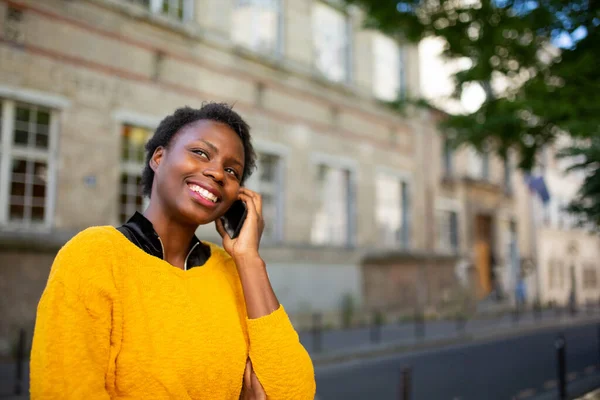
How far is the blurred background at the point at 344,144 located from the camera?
8.70 meters

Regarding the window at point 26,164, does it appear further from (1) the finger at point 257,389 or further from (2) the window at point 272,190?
(1) the finger at point 257,389

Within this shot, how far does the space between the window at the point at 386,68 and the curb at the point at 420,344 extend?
906 cm

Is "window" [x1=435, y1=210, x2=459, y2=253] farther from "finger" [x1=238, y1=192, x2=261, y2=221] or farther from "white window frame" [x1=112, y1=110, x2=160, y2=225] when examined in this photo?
"finger" [x1=238, y1=192, x2=261, y2=221]

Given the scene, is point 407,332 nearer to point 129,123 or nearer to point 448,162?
point 129,123

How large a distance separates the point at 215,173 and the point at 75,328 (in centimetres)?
66

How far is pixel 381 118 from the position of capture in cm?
1820

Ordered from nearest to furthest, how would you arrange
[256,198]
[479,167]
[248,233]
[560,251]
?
[248,233] → [256,198] → [479,167] → [560,251]

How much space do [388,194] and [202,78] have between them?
8775 millimetres

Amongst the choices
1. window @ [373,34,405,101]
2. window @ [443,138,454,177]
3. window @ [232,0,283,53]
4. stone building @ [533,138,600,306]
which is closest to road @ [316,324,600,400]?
window @ [232,0,283,53]

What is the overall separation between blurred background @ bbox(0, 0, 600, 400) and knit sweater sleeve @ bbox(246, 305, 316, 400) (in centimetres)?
353

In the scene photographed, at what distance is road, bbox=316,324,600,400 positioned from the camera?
7.24 m

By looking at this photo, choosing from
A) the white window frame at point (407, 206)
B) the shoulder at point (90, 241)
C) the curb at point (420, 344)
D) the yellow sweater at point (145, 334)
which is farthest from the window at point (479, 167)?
the shoulder at point (90, 241)

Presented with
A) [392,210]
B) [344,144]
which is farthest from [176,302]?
[392,210]

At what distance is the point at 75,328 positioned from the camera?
1.22 meters
